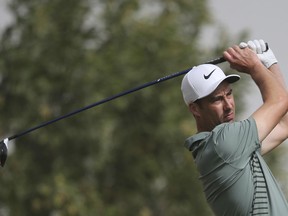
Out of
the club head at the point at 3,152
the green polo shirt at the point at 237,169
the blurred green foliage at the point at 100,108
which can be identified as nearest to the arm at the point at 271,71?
the green polo shirt at the point at 237,169

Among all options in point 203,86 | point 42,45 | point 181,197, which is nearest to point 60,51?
point 42,45

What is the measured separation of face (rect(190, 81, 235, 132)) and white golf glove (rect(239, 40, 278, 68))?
0.86 ft

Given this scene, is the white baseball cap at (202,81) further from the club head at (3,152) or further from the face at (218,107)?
the club head at (3,152)

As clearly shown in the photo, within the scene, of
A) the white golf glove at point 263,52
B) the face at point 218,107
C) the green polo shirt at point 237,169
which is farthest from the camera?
the white golf glove at point 263,52

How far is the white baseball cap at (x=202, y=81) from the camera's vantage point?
5.64 metres

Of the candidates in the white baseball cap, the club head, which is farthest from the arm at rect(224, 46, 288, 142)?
the club head

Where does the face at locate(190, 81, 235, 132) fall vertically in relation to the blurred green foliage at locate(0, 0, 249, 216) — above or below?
below

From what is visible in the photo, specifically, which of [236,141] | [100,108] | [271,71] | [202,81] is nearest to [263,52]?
[271,71]

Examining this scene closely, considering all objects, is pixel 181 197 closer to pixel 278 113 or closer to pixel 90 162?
pixel 90 162

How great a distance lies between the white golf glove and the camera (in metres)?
5.78

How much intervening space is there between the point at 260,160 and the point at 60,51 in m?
21.3

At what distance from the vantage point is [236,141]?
5.39m

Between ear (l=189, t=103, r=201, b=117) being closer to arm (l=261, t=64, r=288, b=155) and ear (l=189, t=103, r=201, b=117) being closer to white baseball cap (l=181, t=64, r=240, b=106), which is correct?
white baseball cap (l=181, t=64, r=240, b=106)

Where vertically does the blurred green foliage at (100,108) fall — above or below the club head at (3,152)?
above
